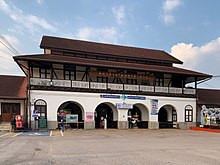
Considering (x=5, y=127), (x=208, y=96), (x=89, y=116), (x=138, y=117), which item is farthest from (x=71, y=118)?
(x=208, y=96)

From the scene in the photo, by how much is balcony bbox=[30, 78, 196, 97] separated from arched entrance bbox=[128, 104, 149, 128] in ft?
6.83

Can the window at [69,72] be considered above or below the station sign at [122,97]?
above

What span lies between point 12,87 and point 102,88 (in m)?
8.33

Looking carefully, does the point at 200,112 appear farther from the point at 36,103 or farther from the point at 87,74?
the point at 36,103

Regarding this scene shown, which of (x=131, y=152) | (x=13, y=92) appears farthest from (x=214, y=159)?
(x=13, y=92)

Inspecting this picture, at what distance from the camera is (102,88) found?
895 inches

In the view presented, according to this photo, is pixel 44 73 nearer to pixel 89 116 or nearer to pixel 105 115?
pixel 89 116

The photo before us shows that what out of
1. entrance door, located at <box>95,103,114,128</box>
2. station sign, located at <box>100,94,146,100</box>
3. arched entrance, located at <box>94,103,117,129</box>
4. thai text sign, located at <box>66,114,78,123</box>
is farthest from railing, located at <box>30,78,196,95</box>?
entrance door, located at <box>95,103,114,128</box>

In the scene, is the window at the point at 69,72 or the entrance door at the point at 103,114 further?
the entrance door at the point at 103,114

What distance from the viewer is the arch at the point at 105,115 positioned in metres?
24.2

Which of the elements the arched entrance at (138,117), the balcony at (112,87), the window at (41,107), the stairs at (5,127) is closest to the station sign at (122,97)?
the balcony at (112,87)

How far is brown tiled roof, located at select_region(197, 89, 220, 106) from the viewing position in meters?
28.0

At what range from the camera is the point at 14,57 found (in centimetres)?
→ 1981

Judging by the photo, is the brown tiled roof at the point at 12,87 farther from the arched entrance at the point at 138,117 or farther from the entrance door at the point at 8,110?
the arched entrance at the point at 138,117
